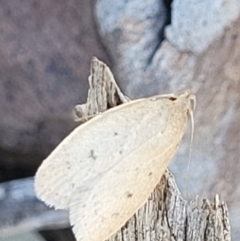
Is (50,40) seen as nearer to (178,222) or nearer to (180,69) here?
(180,69)

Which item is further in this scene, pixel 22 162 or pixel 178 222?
pixel 22 162

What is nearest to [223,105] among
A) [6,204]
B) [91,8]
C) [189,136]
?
[189,136]

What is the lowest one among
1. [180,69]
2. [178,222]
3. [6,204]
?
[178,222]

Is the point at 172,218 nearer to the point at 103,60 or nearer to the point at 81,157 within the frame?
the point at 81,157

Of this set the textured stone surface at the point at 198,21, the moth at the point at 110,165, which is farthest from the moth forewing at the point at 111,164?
the textured stone surface at the point at 198,21

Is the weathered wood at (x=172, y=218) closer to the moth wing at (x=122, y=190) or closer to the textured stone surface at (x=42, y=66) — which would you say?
the moth wing at (x=122, y=190)
